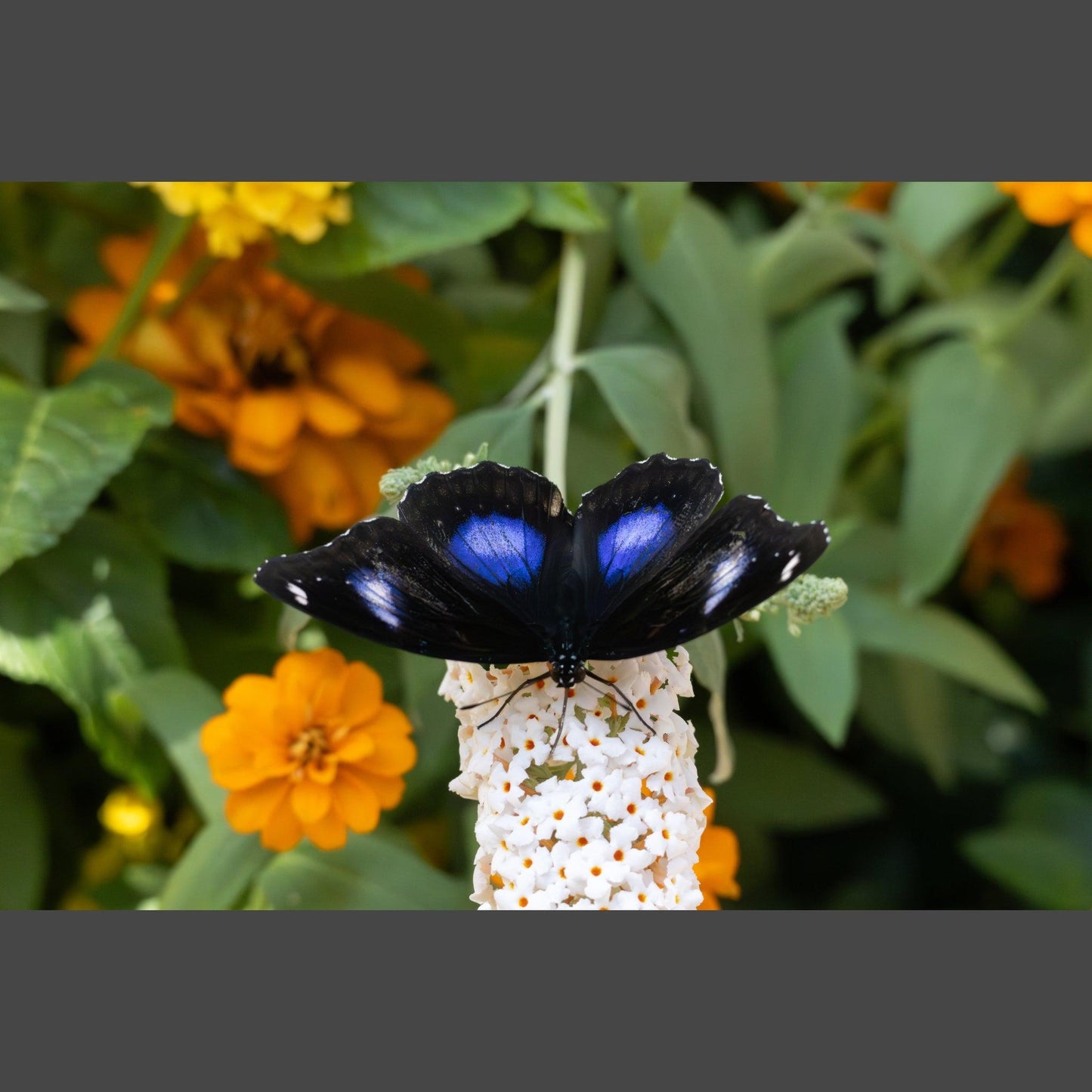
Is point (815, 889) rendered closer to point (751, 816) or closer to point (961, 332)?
point (751, 816)

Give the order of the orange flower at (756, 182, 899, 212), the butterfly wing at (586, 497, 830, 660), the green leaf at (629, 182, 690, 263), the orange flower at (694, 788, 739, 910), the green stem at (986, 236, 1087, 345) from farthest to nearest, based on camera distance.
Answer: the orange flower at (756, 182, 899, 212) → the green stem at (986, 236, 1087, 345) → the green leaf at (629, 182, 690, 263) → the orange flower at (694, 788, 739, 910) → the butterfly wing at (586, 497, 830, 660)

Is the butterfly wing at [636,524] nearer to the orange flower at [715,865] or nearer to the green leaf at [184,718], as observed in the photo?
the orange flower at [715,865]

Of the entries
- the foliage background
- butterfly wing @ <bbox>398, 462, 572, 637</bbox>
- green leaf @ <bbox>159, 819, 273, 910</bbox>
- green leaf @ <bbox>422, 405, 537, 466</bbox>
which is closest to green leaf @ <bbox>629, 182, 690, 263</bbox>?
the foliage background

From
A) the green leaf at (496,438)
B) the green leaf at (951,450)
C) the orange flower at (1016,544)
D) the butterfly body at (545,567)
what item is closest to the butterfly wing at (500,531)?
the butterfly body at (545,567)

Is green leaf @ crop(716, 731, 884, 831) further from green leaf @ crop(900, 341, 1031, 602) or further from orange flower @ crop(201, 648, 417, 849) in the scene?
orange flower @ crop(201, 648, 417, 849)

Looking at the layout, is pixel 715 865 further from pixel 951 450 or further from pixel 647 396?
pixel 951 450

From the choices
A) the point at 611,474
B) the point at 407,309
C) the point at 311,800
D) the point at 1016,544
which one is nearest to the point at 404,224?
the point at 407,309

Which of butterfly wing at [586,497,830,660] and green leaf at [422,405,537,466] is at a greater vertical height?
green leaf at [422,405,537,466]
